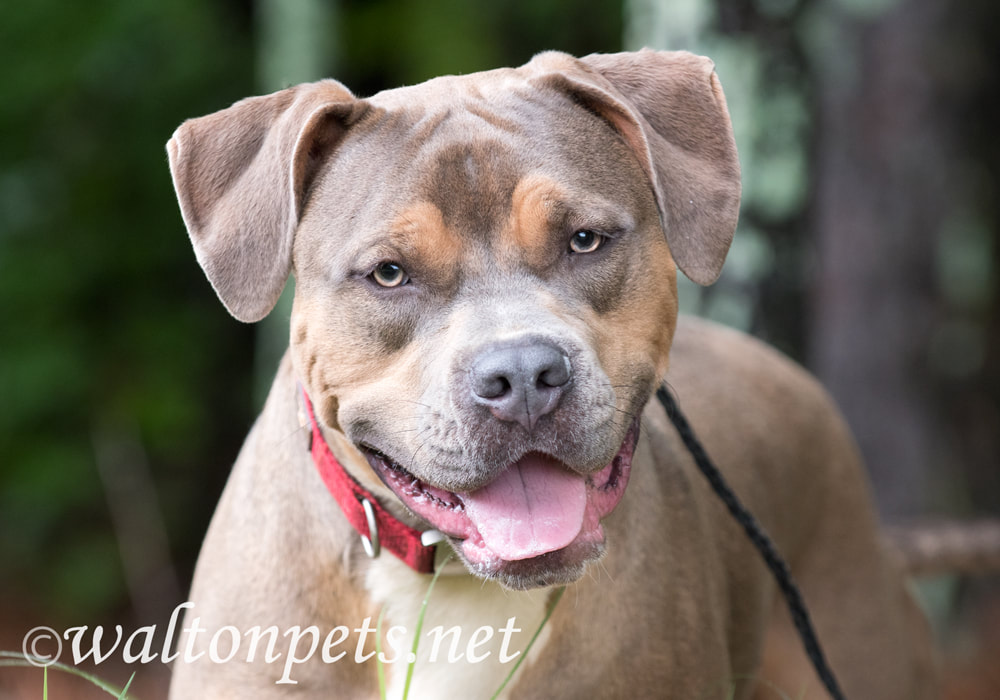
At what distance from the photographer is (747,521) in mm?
3326

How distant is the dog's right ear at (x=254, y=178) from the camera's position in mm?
2842

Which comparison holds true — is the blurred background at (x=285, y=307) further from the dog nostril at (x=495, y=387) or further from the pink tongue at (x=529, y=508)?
the dog nostril at (x=495, y=387)

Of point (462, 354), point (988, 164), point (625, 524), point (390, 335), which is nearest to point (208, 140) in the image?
point (390, 335)

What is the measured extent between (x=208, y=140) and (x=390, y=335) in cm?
69

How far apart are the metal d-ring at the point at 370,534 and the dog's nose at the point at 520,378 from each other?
49 cm

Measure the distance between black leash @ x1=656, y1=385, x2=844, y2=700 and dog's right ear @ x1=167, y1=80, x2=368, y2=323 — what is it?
3.58 feet

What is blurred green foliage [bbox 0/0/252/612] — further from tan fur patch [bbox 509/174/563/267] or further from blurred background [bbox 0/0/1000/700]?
tan fur patch [bbox 509/174/563/267]

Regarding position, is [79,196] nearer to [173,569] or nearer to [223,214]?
[173,569]

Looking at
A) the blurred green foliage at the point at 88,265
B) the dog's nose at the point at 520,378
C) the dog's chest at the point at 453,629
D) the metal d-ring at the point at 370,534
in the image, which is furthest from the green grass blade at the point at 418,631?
the blurred green foliage at the point at 88,265

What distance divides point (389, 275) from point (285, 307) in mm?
3975

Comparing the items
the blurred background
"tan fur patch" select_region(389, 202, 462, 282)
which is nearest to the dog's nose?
"tan fur patch" select_region(389, 202, 462, 282)

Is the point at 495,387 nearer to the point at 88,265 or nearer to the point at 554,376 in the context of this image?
the point at 554,376

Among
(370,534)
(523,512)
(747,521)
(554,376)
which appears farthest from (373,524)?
(747,521)

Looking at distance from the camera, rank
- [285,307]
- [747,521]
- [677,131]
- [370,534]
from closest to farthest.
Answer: [370,534] → [677,131] → [747,521] → [285,307]
